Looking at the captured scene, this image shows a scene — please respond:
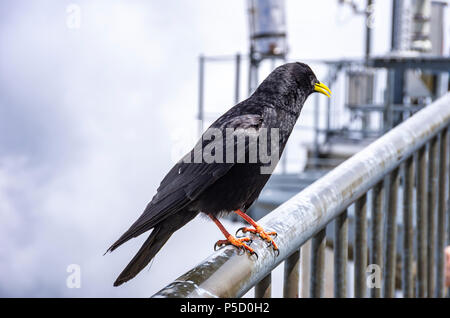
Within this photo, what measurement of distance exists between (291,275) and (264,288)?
12 centimetres

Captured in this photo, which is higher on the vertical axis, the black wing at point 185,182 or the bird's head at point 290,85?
the bird's head at point 290,85

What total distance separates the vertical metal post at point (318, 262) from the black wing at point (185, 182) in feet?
0.87

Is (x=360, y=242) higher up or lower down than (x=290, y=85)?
lower down

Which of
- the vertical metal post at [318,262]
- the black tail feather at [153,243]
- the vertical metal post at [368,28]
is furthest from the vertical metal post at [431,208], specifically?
the vertical metal post at [368,28]

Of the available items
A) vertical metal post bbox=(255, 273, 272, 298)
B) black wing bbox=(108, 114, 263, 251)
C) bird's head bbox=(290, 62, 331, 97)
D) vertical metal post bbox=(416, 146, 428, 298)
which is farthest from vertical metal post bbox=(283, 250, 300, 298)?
vertical metal post bbox=(416, 146, 428, 298)

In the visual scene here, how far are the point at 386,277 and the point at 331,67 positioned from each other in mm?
5455

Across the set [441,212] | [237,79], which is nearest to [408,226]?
[441,212]

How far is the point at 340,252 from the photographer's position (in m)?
1.22

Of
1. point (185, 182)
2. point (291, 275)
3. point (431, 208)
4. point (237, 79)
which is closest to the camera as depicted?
point (291, 275)

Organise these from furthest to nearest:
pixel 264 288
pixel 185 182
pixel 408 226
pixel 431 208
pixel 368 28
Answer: pixel 368 28
pixel 431 208
pixel 408 226
pixel 185 182
pixel 264 288

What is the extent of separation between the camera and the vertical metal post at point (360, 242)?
129 centimetres

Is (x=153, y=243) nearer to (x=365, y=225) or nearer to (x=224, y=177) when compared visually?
(x=224, y=177)

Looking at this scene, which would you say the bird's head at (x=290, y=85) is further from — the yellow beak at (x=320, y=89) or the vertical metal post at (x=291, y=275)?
the vertical metal post at (x=291, y=275)
